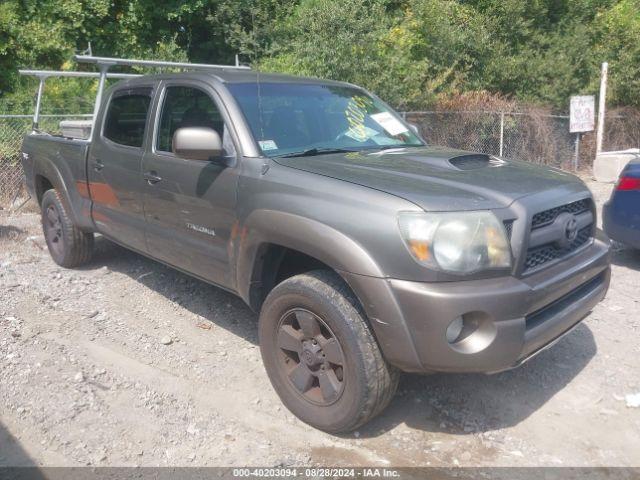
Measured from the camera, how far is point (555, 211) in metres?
3.21

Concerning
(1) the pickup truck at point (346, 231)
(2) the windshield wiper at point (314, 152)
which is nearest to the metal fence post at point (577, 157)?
(1) the pickup truck at point (346, 231)

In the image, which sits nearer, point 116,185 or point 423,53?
point 116,185

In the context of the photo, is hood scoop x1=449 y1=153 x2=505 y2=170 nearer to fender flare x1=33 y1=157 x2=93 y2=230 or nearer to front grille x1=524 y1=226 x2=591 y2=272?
front grille x1=524 y1=226 x2=591 y2=272

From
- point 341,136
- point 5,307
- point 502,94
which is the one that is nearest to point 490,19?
point 502,94

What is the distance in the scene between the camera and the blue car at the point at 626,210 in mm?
5535

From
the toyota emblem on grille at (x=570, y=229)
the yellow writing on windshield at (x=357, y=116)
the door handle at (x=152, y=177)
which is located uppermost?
the yellow writing on windshield at (x=357, y=116)

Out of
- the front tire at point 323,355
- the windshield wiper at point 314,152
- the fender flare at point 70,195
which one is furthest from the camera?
the fender flare at point 70,195

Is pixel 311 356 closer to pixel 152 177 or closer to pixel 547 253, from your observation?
pixel 547 253

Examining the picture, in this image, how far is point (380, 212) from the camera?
9.37ft

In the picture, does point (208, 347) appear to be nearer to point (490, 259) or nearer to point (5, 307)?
point (5, 307)

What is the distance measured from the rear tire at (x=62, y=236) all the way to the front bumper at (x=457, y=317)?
12.3 ft

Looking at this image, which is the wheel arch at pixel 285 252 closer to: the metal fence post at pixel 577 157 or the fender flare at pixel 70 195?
the fender flare at pixel 70 195

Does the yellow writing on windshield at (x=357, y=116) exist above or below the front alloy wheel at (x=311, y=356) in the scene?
above

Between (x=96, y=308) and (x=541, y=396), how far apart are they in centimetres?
352
